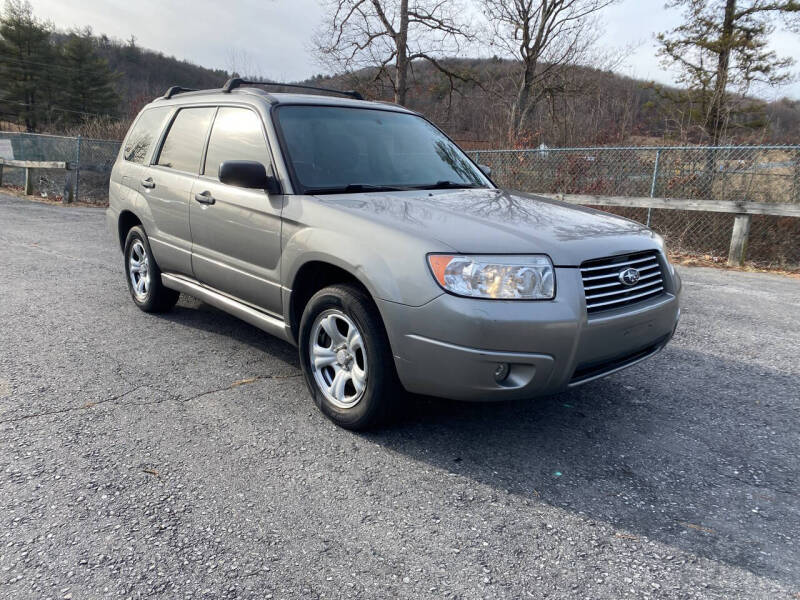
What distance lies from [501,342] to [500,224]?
68cm

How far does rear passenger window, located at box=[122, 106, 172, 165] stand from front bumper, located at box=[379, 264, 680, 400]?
10.9 feet

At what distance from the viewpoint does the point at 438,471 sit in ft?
9.24

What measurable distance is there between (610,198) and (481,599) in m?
9.16

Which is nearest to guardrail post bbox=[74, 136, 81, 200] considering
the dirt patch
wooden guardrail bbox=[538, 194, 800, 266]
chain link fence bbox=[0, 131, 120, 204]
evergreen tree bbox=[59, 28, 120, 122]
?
chain link fence bbox=[0, 131, 120, 204]

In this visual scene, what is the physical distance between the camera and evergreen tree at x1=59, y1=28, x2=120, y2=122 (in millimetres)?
57844

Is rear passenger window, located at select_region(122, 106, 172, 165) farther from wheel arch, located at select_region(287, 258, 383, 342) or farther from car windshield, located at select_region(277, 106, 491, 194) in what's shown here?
wheel arch, located at select_region(287, 258, 383, 342)

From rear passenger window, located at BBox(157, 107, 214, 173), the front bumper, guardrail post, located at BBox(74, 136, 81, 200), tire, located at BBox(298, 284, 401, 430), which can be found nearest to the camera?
the front bumper

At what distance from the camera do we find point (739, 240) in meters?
8.81

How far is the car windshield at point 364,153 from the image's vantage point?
362 centimetres

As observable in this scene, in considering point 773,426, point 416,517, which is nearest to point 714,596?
point 416,517

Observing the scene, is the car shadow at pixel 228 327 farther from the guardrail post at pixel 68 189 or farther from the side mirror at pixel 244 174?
the guardrail post at pixel 68 189

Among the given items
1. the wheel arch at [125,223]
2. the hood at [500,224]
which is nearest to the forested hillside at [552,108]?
the hood at [500,224]

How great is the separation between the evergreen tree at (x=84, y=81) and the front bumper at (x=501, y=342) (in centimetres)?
6461

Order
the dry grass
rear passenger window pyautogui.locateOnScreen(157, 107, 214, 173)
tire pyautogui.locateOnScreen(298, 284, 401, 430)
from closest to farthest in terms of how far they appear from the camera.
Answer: tire pyautogui.locateOnScreen(298, 284, 401, 430)
rear passenger window pyautogui.locateOnScreen(157, 107, 214, 173)
the dry grass
